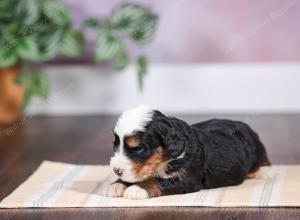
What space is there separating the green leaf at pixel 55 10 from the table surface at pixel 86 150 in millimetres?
572

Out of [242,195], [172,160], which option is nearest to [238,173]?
[242,195]

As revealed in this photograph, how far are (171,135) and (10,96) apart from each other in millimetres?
2032

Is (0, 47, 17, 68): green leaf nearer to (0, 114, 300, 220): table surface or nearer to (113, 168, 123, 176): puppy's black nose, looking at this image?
(0, 114, 300, 220): table surface

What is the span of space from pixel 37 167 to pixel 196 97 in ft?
4.70

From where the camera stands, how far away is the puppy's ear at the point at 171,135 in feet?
8.30

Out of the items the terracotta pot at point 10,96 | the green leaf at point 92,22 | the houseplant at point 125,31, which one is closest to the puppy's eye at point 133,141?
the houseplant at point 125,31

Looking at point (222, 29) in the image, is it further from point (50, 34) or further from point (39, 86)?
point (39, 86)

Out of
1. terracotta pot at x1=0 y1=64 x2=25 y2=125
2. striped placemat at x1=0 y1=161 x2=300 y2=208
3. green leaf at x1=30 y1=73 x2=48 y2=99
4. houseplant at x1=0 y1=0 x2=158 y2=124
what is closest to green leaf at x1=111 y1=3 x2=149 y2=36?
houseplant at x1=0 y1=0 x2=158 y2=124

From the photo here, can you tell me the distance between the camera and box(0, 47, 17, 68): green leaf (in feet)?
13.1

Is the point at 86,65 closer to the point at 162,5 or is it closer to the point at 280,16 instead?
the point at 162,5

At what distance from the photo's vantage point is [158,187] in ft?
8.50

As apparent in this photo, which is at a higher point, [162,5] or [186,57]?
[162,5]

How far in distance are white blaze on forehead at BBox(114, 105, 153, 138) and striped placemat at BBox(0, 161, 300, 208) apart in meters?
0.24

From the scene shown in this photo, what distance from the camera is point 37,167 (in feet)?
10.8
